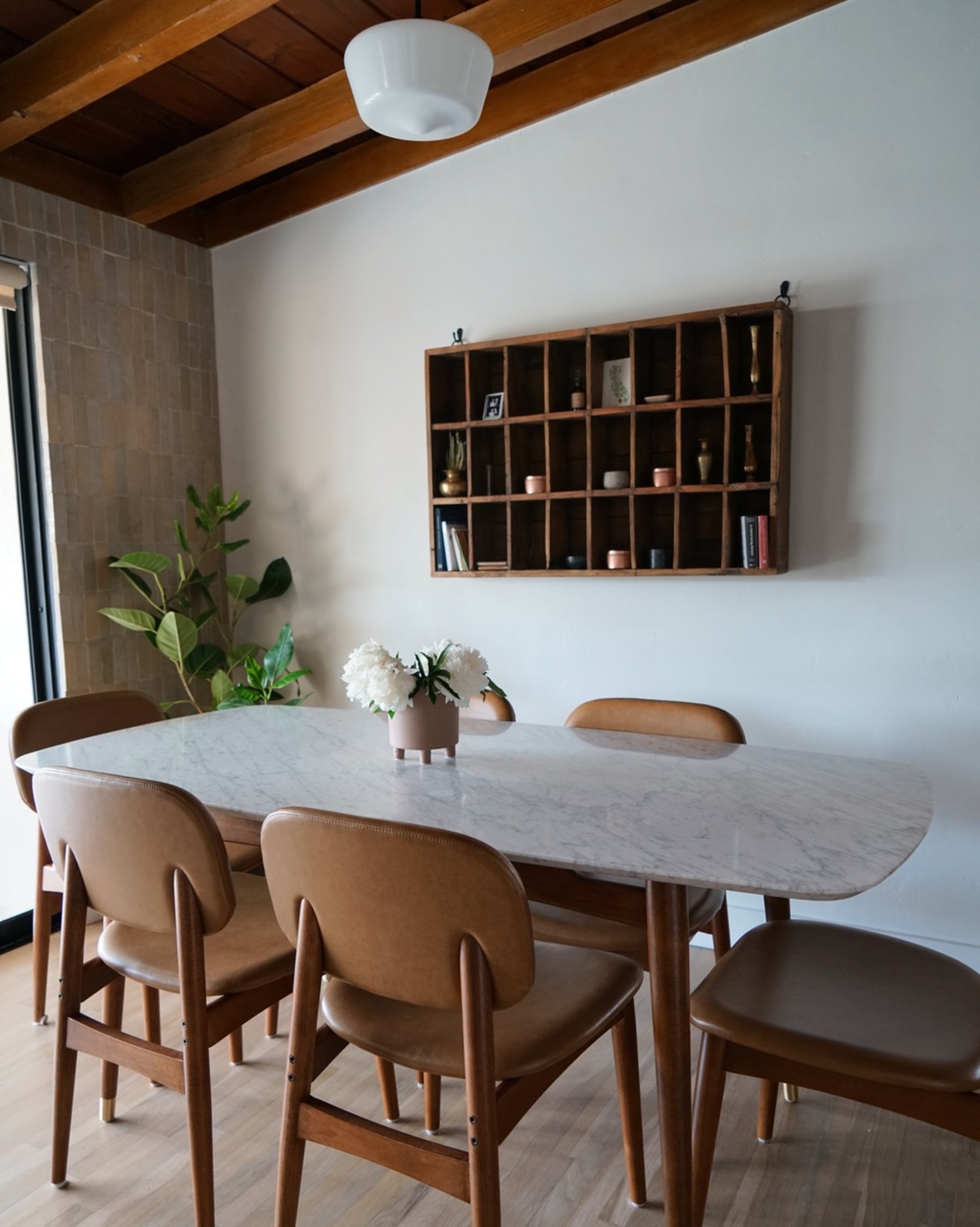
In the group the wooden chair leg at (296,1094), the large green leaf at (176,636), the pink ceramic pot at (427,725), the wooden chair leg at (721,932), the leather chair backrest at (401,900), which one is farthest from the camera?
the large green leaf at (176,636)

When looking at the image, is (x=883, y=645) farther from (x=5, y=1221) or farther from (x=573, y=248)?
(x=5, y=1221)

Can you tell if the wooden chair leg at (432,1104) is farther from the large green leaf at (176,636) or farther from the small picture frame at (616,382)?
the small picture frame at (616,382)

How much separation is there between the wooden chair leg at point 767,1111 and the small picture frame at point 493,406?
2.14 meters

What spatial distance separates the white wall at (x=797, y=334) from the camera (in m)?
2.54

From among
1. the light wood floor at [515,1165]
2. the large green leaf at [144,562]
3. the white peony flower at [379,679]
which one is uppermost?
Answer: the large green leaf at [144,562]

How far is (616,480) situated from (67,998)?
2.07m

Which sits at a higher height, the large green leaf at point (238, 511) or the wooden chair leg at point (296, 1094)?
the large green leaf at point (238, 511)

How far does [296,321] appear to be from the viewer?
3.67 meters

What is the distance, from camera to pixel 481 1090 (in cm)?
132

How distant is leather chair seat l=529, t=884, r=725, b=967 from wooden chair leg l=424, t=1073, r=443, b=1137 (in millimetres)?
383

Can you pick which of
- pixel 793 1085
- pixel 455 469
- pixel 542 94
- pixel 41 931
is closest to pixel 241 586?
pixel 455 469

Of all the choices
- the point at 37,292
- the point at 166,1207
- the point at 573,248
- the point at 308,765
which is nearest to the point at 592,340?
the point at 573,248

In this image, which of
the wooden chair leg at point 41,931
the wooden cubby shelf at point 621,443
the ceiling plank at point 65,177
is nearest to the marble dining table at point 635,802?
the wooden chair leg at point 41,931

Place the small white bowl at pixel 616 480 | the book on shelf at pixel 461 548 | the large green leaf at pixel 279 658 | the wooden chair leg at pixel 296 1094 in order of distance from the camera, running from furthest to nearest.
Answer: the large green leaf at pixel 279 658 < the book on shelf at pixel 461 548 < the small white bowl at pixel 616 480 < the wooden chair leg at pixel 296 1094
